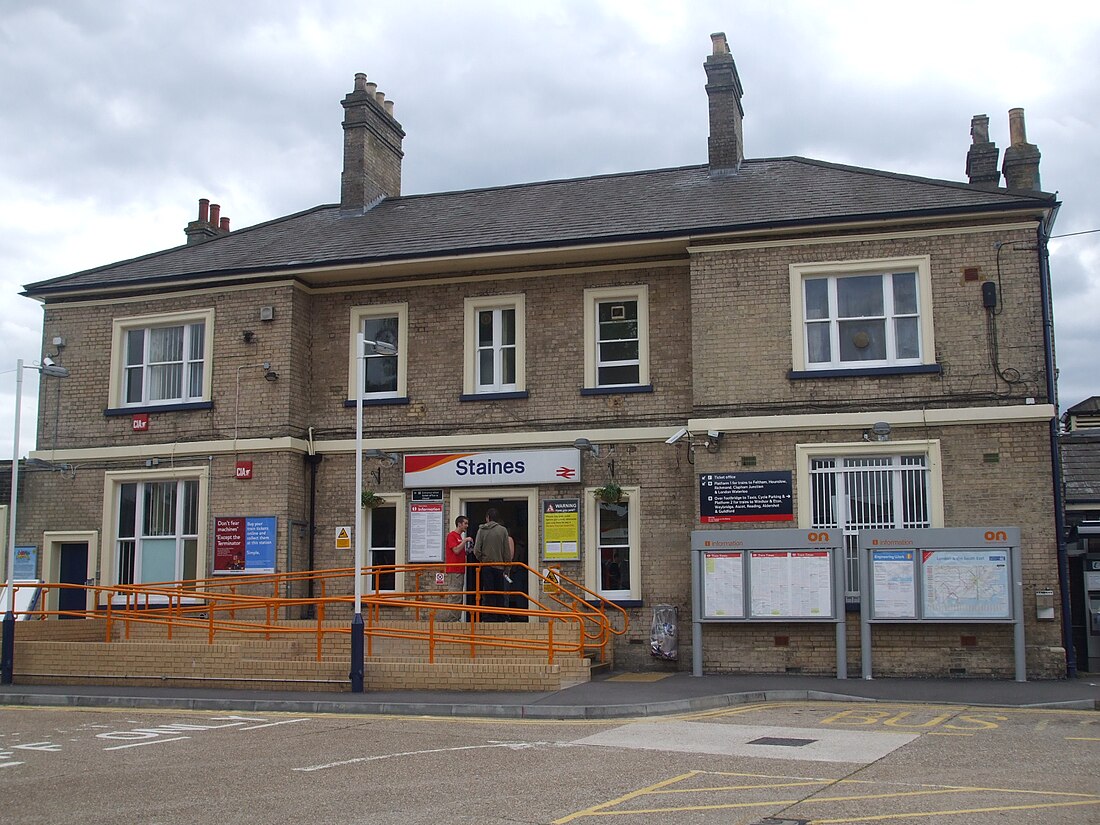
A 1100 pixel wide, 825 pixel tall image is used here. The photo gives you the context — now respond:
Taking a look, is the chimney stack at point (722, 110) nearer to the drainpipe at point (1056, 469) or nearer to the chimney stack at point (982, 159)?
the chimney stack at point (982, 159)

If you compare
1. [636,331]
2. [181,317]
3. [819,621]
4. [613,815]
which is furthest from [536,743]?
[181,317]

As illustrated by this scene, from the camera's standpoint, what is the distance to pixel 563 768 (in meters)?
9.34

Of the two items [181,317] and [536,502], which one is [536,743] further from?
[181,317]

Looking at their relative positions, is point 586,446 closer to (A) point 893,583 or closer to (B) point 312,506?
(B) point 312,506

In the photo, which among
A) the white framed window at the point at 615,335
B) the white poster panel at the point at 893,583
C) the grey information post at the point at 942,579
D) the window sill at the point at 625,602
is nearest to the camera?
the grey information post at the point at 942,579

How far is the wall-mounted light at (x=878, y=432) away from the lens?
17.1 meters

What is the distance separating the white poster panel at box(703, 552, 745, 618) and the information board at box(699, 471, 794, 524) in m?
0.76

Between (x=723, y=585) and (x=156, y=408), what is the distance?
35.4ft

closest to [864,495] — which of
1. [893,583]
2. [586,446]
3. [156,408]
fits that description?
[893,583]

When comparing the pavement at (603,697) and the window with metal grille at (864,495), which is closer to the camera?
the pavement at (603,697)

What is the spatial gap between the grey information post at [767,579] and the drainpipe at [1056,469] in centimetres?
311

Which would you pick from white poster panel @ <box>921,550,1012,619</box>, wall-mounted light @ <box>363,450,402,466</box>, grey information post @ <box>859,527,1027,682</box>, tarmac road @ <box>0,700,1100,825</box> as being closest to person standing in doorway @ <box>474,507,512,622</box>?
wall-mounted light @ <box>363,450,402,466</box>

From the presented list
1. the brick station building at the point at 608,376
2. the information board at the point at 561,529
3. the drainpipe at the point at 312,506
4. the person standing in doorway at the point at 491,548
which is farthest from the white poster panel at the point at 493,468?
the drainpipe at the point at 312,506

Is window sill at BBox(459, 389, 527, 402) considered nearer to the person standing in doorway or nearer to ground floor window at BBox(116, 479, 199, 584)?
the person standing in doorway
